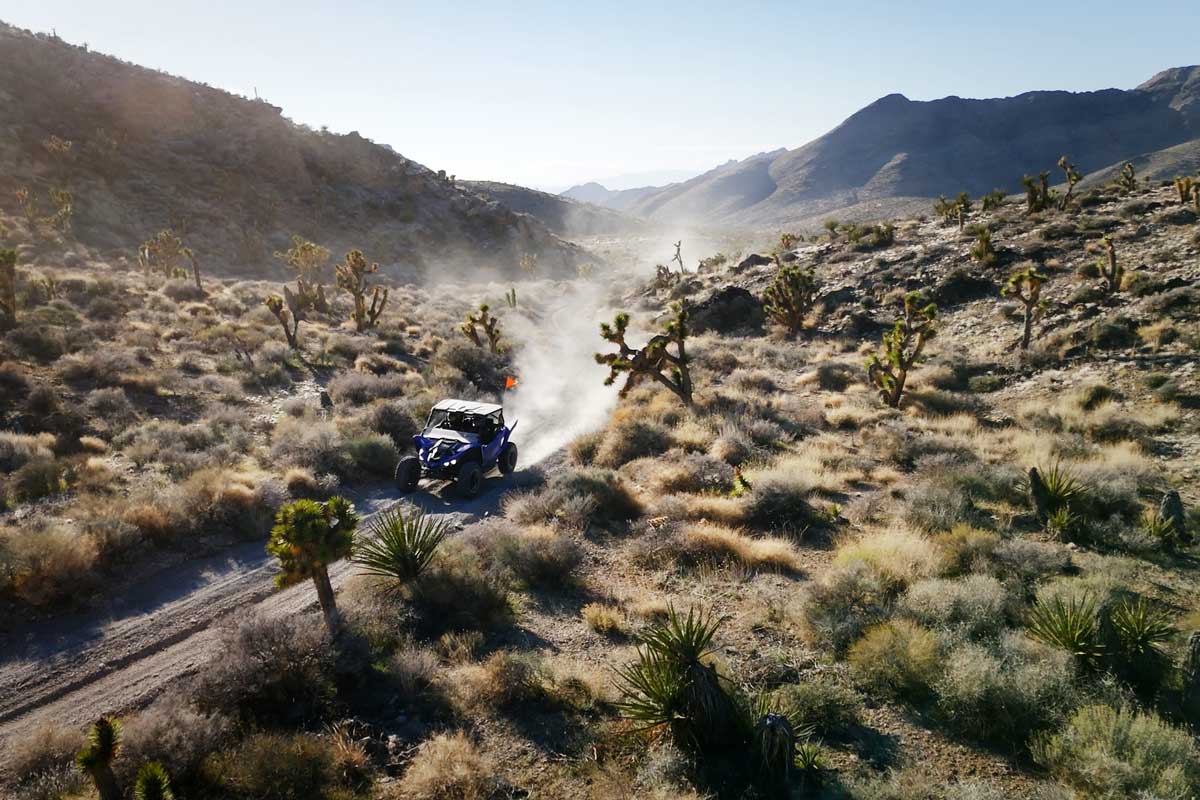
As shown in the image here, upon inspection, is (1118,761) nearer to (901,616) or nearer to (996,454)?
(901,616)

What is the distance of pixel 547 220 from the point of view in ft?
381

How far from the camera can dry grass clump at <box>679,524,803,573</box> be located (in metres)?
9.90

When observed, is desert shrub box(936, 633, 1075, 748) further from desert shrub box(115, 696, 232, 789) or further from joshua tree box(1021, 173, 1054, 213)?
joshua tree box(1021, 173, 1054, 213)

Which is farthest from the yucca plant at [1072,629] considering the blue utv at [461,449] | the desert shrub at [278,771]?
the blue utv at [461,449]

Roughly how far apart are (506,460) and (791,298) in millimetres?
18779

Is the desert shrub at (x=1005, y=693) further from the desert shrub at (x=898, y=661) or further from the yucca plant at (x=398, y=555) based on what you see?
the yucca plant at (x=398, y=555)

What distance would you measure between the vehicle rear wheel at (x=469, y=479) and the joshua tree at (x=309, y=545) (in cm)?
553

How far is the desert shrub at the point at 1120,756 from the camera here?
5.07m

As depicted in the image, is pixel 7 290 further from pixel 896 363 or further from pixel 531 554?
pixel 896 363

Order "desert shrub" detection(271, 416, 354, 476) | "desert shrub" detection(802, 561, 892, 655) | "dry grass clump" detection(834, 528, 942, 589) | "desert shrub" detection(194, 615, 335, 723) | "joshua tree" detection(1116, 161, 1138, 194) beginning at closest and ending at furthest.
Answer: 1. "desert shrub" detection(194, 615, 335, 723)
2. "desert shrub" detection(802, 561, 892, 655)
3. "dry grass clump" detection(834, 528, 942, 589)
4. "desert shrub" detection(271, 416, 354, 476)
5. "joshua tree" detection(1116, 161, 1138, 194)

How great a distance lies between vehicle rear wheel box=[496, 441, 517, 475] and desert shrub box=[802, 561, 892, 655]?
844 centimetres

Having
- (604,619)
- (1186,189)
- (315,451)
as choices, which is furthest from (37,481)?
(1186,189)

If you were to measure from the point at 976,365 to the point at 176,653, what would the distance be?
73.8 feet

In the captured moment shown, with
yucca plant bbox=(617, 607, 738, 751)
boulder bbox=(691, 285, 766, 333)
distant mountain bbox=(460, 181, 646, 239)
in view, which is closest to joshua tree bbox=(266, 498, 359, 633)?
yucca plant bbox=(617, 607, 738, 751)
